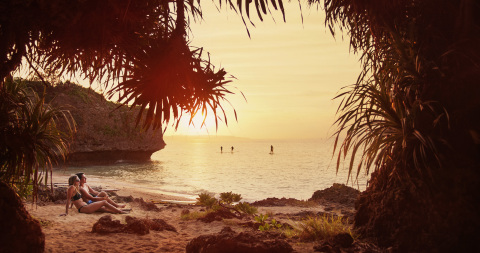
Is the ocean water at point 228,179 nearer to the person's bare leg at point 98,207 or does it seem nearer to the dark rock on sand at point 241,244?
the dark rock on sand at point 241,244

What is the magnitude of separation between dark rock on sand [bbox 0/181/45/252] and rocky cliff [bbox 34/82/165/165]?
28284mm

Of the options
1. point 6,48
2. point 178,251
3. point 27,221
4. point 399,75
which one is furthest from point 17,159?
point 399,75

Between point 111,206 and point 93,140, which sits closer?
point 111,206

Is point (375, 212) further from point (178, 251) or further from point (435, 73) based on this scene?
point (178, 251)

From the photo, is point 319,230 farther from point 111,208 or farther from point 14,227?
point 111,208

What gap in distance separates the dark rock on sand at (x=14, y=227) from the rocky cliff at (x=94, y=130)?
92.8 feet

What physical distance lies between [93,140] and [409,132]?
32.8 metres

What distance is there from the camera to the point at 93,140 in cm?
3375

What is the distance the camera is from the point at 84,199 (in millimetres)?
9062

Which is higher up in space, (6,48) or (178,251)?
(6,48)

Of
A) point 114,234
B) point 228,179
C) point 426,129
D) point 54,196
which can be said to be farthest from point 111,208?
point 228,179

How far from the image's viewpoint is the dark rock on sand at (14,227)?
394cm

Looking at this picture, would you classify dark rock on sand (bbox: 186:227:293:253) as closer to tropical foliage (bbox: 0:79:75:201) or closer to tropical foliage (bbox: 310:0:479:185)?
tropical foliage (bbox: 310:0:479:185)

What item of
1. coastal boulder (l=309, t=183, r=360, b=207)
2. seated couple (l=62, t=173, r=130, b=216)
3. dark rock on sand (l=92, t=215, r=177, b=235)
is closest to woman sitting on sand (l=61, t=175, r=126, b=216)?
seated couple (l=62, t=173, r=130, b=216)
